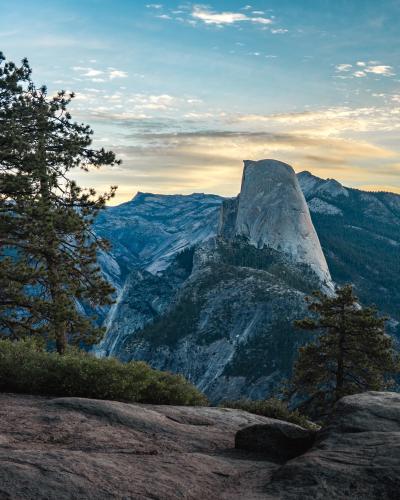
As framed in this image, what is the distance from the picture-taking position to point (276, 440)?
9312 millimetres

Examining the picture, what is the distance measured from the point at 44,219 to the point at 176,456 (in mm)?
11821

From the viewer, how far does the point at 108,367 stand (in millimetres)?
13148

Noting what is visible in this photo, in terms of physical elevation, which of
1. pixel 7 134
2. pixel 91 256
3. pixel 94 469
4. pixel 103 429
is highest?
pixel 7 134

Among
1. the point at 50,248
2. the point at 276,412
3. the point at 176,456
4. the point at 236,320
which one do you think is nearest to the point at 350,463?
the point at 176,456

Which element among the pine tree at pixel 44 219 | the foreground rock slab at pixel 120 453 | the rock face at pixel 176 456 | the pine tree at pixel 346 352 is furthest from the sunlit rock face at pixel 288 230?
the rock face at pixel 176 456

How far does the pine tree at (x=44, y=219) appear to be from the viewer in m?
17.7

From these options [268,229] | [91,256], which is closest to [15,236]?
[91,256]

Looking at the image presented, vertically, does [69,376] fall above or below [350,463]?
below

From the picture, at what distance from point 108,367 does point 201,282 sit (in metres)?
136

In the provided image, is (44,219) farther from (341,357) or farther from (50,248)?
(341,357)

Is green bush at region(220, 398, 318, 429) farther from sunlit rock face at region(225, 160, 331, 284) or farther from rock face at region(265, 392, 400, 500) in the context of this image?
sunlit rock face at region(225, 160, 331, 284)

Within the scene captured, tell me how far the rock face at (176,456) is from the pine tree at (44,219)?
7.37 m

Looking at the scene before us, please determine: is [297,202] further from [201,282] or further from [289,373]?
[289,373]

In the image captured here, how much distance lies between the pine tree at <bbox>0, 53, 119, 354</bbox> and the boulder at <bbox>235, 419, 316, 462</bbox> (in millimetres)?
9958
